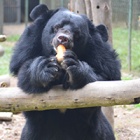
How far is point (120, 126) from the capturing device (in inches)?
273

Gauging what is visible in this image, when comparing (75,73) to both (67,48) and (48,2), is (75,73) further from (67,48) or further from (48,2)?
(48,2)

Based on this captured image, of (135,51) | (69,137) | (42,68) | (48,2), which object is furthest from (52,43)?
(48,2)

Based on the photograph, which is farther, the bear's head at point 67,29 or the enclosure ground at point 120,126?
the enclosure ground at point 120,126

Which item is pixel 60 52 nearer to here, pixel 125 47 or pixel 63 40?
pixel 63 40

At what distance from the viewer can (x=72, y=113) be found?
4.21 m

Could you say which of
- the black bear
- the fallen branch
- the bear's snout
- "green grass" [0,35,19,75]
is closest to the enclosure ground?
the black bear

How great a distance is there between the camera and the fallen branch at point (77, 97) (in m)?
3.04

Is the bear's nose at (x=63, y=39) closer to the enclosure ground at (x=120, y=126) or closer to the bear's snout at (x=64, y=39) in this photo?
the bear's snout at (x=64, y=39)

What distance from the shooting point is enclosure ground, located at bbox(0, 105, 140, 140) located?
6391mm

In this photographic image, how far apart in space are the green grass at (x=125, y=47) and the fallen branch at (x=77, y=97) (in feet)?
28.1

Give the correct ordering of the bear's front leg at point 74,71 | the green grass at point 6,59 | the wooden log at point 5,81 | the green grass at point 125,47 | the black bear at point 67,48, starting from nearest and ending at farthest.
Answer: the bear's front leg at point 74,71 → the black bear at point 67,48 → the wooden log at point 5,81 → the green grass at point 6,59 → the green grass at point 125,47

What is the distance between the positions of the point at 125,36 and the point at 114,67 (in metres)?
10.8

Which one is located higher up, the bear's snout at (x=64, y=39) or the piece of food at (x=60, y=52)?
the bear's snout at (x=64, y=39)

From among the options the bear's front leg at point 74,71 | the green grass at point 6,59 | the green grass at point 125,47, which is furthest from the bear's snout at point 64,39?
the green grass at point 125,47
